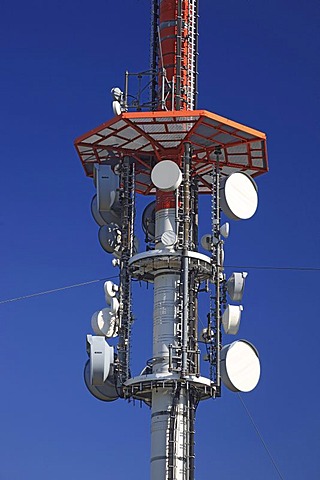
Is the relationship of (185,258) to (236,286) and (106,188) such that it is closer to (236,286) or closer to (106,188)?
(236,286)

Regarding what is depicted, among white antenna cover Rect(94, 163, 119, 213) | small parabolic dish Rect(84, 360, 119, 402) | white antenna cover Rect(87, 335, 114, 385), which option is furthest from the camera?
white antenna cover Rect(94, 163, 119, 213)

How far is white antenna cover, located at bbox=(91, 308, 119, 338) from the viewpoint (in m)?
42.9

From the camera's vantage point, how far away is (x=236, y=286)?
142 ft

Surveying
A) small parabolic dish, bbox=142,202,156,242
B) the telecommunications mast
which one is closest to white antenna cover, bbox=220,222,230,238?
the telecommunications mast

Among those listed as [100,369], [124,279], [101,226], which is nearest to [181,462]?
[100,369]

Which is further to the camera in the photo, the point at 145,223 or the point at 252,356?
the point at 145,223

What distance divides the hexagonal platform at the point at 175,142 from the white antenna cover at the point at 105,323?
647cm

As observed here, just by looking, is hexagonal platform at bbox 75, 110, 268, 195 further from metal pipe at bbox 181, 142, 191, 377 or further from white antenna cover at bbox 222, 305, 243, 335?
white antenna cover at bbox 222, 305, 243, 335

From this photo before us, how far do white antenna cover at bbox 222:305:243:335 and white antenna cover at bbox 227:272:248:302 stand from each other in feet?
2.12

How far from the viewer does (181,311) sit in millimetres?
42656

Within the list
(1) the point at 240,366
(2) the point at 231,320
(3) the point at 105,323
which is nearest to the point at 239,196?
(2) the point at 231,320

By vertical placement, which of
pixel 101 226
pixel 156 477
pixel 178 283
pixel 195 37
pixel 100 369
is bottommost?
pixel 156 477

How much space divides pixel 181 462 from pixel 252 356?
15.0 feet

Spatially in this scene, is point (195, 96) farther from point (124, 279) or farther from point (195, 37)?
point (124, 279)
